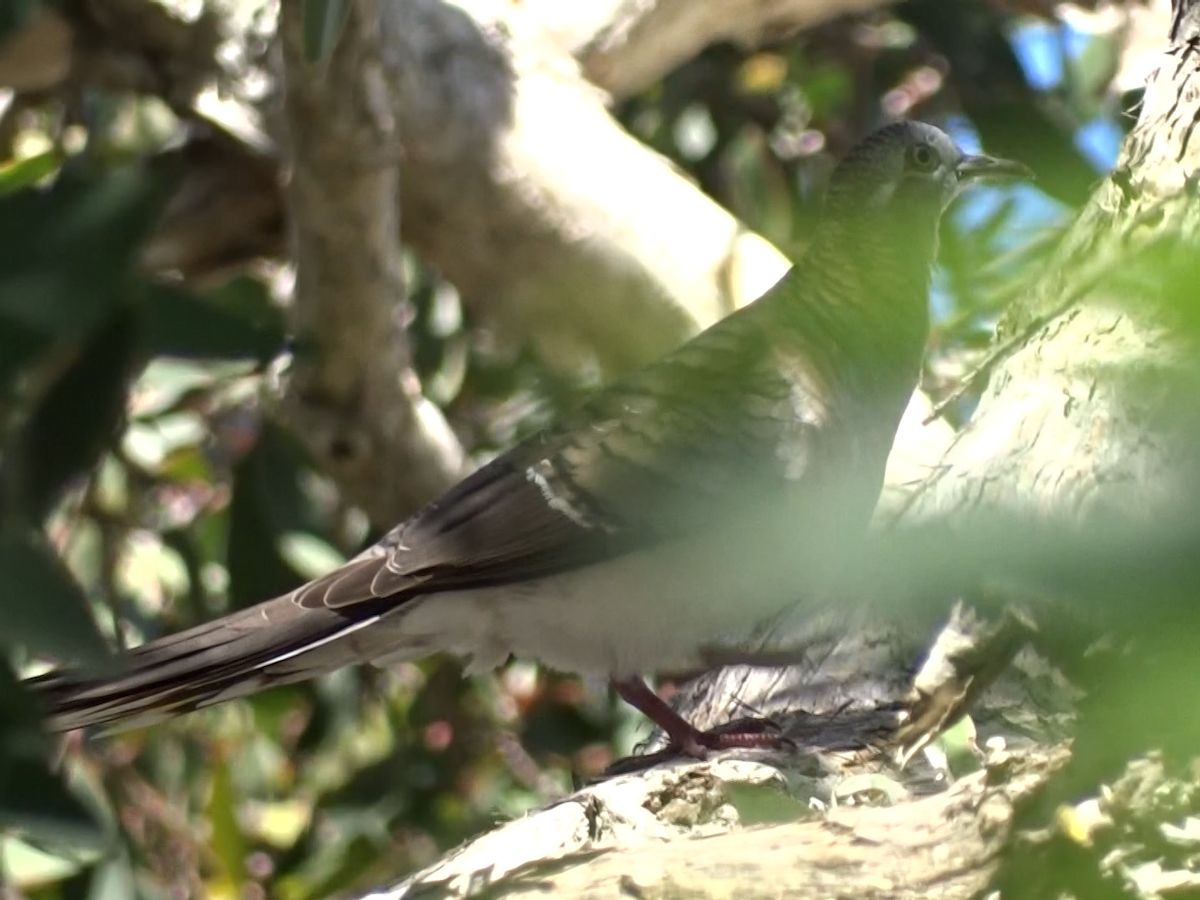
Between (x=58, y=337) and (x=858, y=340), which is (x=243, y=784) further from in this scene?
(x=58, y=337)

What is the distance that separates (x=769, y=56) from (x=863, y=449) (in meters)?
1.91

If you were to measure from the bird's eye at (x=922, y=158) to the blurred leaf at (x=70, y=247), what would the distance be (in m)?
1.96

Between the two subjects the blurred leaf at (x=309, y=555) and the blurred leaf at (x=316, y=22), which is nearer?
the blurred leaf at (x=316, y=22)

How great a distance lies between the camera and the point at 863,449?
89.2 inches

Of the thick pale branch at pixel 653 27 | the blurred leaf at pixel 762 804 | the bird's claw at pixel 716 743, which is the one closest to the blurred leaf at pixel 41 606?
the blurred leaf at pixel 762 804

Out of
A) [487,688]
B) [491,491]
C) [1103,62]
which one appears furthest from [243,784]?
[1103,62]

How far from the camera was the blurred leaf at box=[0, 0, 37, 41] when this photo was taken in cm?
102

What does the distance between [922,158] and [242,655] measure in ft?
4.60

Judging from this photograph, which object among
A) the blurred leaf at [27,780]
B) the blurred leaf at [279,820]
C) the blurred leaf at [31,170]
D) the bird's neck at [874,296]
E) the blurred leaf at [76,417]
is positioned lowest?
the blurred leaf at [279,820]

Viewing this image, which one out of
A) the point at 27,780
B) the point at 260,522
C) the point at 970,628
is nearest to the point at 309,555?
the point at 260,522

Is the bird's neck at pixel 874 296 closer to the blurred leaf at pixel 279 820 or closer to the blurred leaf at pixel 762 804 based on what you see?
the blurred leaf at pixel 762 804

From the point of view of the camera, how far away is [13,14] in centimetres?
102

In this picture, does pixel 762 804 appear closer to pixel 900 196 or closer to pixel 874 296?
pixel 874 296

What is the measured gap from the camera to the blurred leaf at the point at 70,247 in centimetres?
80
